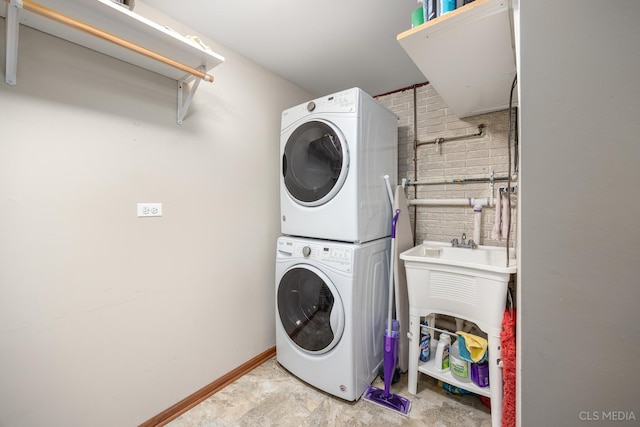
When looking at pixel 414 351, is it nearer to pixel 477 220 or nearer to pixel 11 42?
pixel 477 220

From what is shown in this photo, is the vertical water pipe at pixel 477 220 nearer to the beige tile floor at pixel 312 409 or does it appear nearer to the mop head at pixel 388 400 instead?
the beige tile floor at pixel 312 409

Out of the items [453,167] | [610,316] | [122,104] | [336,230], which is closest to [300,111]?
[336,230]

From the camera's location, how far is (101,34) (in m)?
1.07

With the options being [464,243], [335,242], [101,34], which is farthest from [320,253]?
[101,34]

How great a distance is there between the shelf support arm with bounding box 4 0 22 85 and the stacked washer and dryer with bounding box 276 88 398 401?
1.34 meters

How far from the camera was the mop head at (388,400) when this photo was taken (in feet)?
5.16

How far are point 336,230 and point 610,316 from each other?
4.16ft

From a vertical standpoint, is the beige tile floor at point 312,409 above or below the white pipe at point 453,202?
below

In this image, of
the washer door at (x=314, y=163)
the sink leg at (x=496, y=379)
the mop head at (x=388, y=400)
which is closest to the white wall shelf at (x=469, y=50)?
the washer door at (x=314, y=163)

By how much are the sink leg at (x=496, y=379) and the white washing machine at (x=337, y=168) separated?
904 mm

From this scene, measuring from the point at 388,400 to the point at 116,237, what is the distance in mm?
1892

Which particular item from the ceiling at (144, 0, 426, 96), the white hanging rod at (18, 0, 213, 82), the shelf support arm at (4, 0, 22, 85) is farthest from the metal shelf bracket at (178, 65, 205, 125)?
the shelf support arm at (4, 0, 22, 85)

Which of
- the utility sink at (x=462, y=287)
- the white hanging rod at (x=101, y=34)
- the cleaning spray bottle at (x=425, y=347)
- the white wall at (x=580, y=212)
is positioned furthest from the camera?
the cleaning spray bottle at (x=425, y=347)

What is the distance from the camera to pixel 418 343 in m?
1.70
